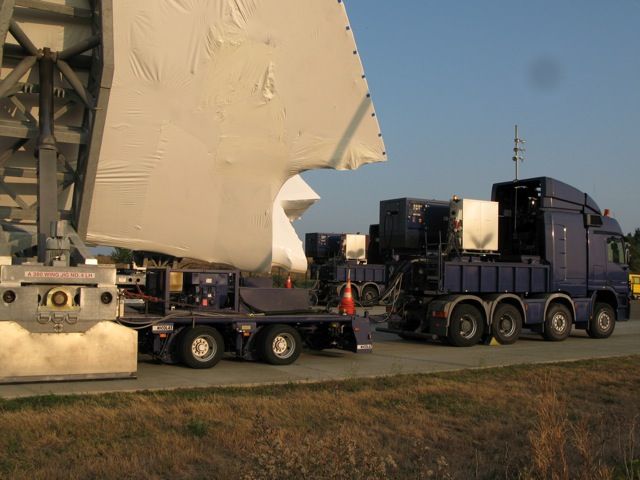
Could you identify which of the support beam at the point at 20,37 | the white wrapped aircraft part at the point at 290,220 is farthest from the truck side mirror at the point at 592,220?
the support beam at the point at 20,37

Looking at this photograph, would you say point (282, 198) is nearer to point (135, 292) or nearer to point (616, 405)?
point (135, 292)

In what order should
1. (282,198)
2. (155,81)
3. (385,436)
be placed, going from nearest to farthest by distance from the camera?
(385,436), (155,81), (282,198)

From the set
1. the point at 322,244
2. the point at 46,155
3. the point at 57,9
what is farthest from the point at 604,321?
the point at 322,244

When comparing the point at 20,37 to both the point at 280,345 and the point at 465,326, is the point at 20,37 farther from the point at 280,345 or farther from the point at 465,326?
the point at 465,326

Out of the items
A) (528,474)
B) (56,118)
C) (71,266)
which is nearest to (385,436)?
(528,474)

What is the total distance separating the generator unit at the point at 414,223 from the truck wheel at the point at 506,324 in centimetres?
228

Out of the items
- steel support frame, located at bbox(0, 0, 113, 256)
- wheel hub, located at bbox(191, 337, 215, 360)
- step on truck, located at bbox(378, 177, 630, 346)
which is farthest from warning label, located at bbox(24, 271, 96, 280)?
step on truck, located at bbox(378, 177, 630, 346)

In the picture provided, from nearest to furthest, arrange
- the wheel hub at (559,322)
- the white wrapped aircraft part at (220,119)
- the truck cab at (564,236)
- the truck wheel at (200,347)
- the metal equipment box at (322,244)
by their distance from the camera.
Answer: the white wrapped aircraft part at (220,119), the truck wheel at (200,347), the truck cab at (564,236), the wheel hub at (559,322), the metal equipment box at (322,244)

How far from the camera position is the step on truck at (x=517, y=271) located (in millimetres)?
16391

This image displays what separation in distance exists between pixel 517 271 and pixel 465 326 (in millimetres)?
1996

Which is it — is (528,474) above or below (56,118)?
below

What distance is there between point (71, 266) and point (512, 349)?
10180mm

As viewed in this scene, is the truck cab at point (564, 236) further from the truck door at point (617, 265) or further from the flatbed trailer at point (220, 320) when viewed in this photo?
the flatbed trailer at point (220, 320)

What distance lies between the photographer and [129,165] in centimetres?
1136
